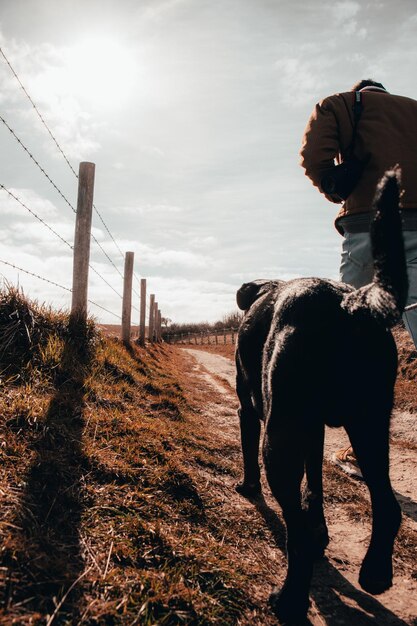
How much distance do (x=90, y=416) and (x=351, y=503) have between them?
2.10 m

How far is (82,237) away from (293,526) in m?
4.98

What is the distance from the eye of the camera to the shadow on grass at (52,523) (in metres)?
1.42

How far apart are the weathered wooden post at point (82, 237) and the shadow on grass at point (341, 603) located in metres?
4.24

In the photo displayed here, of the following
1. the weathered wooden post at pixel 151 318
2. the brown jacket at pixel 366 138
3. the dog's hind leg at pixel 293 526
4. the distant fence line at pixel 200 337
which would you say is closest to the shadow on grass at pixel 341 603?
the dog's hind leg at pixel 293 526

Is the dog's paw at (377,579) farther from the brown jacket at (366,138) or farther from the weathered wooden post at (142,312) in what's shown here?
the weathered wooden post at (142,312)

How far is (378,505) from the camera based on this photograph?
160cm

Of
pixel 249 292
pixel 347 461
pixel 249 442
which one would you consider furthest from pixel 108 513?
pixel 347 461

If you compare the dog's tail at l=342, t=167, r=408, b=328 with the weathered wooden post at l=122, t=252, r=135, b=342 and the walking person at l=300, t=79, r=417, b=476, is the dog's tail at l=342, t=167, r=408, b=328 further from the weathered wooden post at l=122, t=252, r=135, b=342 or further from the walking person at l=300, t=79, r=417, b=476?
the weathered wooden post at l=122, t=252, r=135, b=342

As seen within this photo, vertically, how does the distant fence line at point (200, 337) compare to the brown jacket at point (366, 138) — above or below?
below

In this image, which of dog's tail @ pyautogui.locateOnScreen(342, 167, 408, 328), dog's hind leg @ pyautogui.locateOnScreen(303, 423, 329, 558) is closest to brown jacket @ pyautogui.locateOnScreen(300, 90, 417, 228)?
dog's tail @ pyautogui.locateOnScreen(342, 167, 408, 328)

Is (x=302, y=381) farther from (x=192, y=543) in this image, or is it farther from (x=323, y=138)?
(x=323, y=138)

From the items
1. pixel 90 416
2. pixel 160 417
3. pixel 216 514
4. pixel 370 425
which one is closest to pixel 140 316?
pixel 160 417

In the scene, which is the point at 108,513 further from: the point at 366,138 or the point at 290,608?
the point at 366,138

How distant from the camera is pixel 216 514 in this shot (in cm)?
246
